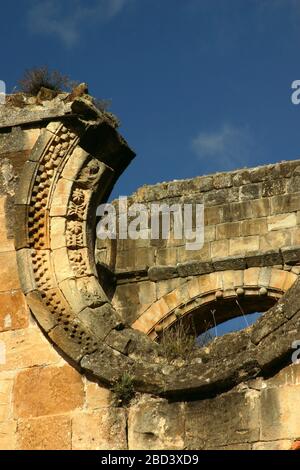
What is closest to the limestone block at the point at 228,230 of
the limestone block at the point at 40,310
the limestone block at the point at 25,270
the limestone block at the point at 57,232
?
the limestone block at the point at 57,232

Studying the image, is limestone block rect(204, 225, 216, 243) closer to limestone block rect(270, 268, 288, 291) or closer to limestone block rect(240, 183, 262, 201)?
limestone block rect(240, 183, 262, 201)

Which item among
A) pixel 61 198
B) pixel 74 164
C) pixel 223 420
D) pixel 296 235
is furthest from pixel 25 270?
pixel 296 235

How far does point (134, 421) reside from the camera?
9.04 m

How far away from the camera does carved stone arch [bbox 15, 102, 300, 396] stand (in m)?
8.87

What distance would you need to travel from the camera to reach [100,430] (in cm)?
909

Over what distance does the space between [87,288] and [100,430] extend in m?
1.12

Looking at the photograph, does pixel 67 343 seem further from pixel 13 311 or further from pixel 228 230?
pixel 228 230

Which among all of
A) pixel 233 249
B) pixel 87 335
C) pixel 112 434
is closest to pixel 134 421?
pixel 112 434

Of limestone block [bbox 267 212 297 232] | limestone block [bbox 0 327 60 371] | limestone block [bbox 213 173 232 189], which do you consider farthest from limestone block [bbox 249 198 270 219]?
limestone block [bbox 0 327 60 371]

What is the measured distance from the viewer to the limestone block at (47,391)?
30.5 ft

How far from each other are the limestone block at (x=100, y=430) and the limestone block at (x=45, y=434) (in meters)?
0.06

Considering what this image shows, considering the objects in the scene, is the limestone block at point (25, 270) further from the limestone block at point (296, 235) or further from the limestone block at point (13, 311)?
the limestone block at point (296, 235)
